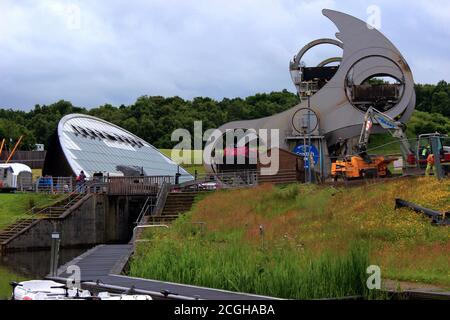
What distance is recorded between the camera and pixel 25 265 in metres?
30.6

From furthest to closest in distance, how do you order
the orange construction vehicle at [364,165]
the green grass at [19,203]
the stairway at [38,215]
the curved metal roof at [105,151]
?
the curved metal roof at [105,151] → the green grass at [19,203] → the stairway at [38,215] → the orange construction vehicle at [364,165]

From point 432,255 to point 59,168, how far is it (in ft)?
143

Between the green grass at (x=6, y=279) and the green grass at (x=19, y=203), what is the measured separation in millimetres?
12463

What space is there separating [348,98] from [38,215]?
21529 mm

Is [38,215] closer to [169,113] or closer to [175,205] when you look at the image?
[175,205]

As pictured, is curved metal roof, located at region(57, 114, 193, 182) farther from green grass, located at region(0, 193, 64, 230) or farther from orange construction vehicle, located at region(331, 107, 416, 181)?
orange construction vehicle, located at region(331, 107, 416, 181)

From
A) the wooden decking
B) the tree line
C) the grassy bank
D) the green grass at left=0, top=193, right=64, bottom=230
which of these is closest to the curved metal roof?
the green grass at left=0, top=193, right=64, bottom=230

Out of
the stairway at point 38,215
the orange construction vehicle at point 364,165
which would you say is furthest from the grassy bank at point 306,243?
the stairway at point 38,215

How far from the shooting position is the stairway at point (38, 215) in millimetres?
38106

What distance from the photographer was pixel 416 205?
74.5 feet

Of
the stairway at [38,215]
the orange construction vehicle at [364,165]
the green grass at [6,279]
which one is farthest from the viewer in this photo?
the stairway at [38,215]

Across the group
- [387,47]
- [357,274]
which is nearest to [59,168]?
[387,47]

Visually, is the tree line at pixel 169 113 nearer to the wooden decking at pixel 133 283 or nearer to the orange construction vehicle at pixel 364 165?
the orange construction vehicle at pixel 364 165
